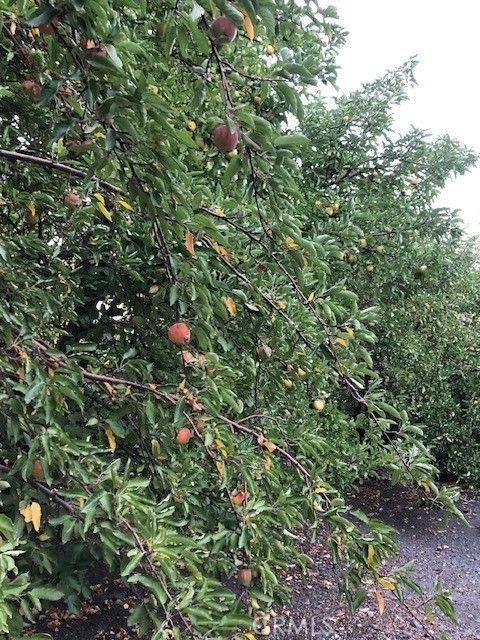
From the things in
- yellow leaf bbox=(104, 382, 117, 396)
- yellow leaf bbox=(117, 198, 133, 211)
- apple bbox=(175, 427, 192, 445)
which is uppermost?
yellow leaf bbox=(117, 198, 133, 211)

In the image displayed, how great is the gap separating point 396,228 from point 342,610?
7.75ft

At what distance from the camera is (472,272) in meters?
5.95

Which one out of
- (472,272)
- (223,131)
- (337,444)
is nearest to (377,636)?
(337,444)

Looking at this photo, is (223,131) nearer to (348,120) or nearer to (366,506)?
(348,120)

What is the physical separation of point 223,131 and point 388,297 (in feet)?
11.6

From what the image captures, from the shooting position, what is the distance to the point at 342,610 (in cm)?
342

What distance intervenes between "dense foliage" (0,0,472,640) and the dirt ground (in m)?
0.95

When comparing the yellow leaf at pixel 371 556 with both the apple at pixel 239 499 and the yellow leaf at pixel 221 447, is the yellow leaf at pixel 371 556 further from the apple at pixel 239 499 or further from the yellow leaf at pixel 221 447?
the yellow leaf at pixel 221 447

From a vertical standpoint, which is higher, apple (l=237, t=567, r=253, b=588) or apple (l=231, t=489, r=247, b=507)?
apple (l=231, t=489, r=247, b=507)

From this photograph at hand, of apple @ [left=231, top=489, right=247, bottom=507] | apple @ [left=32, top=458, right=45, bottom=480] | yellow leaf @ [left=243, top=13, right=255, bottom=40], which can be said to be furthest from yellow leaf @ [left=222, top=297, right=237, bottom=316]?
yellow leaf @ [left=243, top=13, right=255, bottom=40]

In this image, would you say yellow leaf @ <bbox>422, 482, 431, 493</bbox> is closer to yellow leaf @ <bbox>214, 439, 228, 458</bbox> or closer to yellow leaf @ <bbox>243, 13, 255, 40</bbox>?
yellow leaf @ <bbox>214, 439, 228, 458</bbox>

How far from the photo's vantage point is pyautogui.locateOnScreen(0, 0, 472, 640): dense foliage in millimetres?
1148

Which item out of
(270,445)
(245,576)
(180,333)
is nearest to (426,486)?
(270,445)

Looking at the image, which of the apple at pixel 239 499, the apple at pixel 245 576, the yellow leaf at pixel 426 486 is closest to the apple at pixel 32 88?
the apple at pixel 239 499
